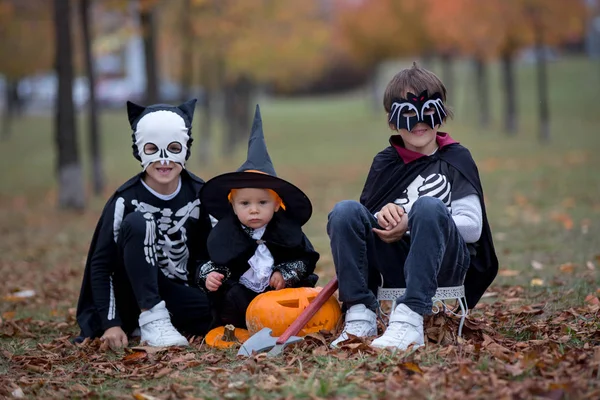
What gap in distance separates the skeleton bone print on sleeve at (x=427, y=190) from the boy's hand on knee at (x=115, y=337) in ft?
6.57

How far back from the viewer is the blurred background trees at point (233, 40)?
53.8 ft

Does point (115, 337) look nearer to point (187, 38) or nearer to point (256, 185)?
point (256, 185)

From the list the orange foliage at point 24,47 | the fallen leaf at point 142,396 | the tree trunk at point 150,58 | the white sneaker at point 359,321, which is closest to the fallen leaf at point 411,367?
the white sneaker at point 359,321

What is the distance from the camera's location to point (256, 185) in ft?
16.6

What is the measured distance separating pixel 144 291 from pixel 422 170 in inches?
76.0

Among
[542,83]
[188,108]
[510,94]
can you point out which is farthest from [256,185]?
[510,94]

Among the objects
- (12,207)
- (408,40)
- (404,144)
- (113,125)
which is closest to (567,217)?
(404,144)

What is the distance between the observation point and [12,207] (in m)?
16.4

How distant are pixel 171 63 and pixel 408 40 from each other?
11.7 meters

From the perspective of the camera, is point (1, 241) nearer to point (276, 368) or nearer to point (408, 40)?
point (276, 368)

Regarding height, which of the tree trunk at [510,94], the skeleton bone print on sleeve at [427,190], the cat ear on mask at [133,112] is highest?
the tree trunk at [510,94]

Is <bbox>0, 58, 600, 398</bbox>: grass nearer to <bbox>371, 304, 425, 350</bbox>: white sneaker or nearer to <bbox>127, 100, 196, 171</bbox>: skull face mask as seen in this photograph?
<bbox>371, 304, 425, 350</bbox>: white sneaker

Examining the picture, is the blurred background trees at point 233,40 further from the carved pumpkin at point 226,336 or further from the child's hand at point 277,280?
the child's hand at point 277,280

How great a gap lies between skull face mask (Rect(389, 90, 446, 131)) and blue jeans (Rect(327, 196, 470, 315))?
574 mm
